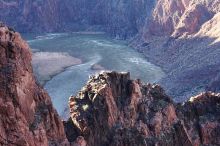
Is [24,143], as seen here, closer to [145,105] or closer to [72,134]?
[72,134]

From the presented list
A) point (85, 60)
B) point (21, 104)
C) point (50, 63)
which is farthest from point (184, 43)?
point (21, 104)

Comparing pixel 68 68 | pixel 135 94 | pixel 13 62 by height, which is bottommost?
pixel 68 68

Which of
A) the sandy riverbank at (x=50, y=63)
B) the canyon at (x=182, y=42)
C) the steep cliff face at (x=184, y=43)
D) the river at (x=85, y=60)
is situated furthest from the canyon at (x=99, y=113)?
the sandy riverbank at (x=50, y=63)

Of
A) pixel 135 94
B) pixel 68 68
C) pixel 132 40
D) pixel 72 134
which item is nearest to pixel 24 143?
pixel 72 134

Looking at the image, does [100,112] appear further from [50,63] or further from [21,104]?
[50,63]

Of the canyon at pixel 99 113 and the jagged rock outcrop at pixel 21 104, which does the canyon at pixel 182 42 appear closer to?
the canyon at pixel 99 113

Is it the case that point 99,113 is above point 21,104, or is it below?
below
